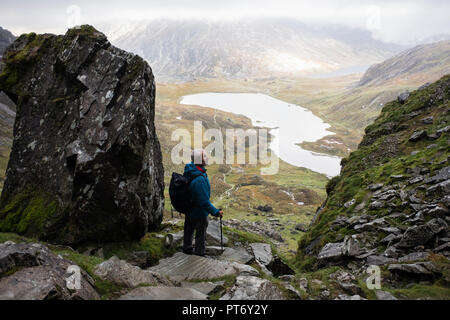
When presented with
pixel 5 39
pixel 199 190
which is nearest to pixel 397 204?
pixel 199 190

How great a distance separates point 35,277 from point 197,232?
6660 mm

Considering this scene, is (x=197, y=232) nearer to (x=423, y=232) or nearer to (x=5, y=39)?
(x=423, y=232)

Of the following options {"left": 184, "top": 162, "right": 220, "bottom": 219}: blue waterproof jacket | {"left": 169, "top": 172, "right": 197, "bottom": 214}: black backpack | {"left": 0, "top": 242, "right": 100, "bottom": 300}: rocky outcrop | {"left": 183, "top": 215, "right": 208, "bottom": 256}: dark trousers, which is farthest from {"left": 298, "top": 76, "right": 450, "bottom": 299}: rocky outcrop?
{"left": 0, "top": 242, "right": 100, "bottom": 300}: rocky outcrop

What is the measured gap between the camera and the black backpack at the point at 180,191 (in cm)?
1180

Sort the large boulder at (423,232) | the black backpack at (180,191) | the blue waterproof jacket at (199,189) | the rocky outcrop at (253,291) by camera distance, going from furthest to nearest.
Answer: the large boulder at (423,232), the black backpack at (180,191), the blue waterproof jacket at (199,189), the rocky outcrop at (253,291)

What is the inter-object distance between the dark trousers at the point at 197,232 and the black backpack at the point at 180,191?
93 centimetres

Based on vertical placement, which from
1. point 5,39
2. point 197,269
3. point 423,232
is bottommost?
point 197,269

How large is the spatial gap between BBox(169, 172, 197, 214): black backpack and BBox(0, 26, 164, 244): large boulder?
330 centimetres

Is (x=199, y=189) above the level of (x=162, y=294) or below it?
above

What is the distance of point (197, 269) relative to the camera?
11.4 metres

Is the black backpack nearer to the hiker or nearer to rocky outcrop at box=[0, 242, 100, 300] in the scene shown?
the hiker

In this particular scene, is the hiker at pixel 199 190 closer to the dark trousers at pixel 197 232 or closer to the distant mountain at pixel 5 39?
the dark trousers at pixel 197 232

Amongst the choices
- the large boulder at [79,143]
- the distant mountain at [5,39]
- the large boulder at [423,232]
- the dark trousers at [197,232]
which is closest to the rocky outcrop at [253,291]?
the dark trousers at [197,232]
